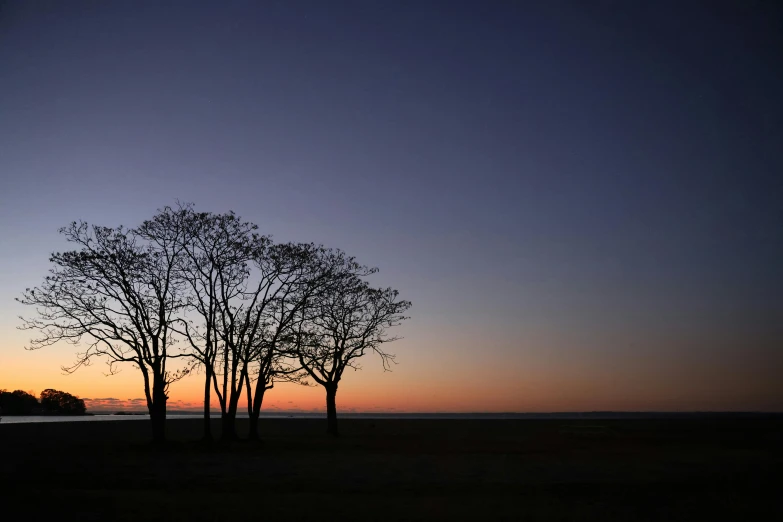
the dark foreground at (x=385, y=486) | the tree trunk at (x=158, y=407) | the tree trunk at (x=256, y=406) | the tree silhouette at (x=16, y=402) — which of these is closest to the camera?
the dark foreground at (x=385, y=486)

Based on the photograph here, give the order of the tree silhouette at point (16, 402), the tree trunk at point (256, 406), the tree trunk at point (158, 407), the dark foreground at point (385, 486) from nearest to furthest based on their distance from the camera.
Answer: the dark foreground at point (385, 486)
the tree trunk at point (158, 407)
the tree trunk at point (256, 406)
the tree silhouette at point (16, 402)

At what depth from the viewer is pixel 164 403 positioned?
1283 inches

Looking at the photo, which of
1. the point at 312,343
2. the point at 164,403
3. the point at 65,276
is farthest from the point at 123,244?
the point at 312,343

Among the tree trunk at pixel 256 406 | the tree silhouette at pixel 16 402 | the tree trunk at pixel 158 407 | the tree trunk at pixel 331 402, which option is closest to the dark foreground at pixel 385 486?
the tree trunk at pixel 158 407

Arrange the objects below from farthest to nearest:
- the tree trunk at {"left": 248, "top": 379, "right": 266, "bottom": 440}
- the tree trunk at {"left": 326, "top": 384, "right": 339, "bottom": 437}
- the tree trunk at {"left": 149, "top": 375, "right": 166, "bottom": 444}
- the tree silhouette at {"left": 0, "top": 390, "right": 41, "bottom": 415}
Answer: the tree silhouette at {"left": 0, "top": 390, "right": 41, "bottom": 415} → the tree trunk at {"left": 326, "top": 384, "right": 339, "bottom": 437} → the tree trunk at {"left": 248, "top": 379, "right": 266, "bottom": 440} → the tree trunk at {"left": 149, "top": 375, "right": 166, "bottom": 444}

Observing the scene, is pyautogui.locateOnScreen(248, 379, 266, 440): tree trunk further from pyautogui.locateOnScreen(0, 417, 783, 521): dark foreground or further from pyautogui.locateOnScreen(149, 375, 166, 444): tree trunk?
pyautogui.locateOnScreen(0, 417, 783, 521): dark foreground

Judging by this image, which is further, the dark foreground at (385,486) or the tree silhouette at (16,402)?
the tree silhouette at (16,402)

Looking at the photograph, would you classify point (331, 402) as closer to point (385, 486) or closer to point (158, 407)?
point (158, 407)

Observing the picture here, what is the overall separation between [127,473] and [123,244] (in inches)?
613

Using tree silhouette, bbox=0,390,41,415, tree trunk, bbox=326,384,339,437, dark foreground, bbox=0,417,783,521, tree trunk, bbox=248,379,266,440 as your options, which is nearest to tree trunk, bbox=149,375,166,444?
dark foreground, bbox=0,417,783,521

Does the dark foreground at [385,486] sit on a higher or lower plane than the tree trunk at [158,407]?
lower

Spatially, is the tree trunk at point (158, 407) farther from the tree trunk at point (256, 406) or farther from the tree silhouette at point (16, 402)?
the tree silhouette at point (16, 402)

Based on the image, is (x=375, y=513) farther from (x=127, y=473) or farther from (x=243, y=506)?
(x=127, y=473)

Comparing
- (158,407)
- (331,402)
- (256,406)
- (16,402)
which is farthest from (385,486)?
(16,402)
